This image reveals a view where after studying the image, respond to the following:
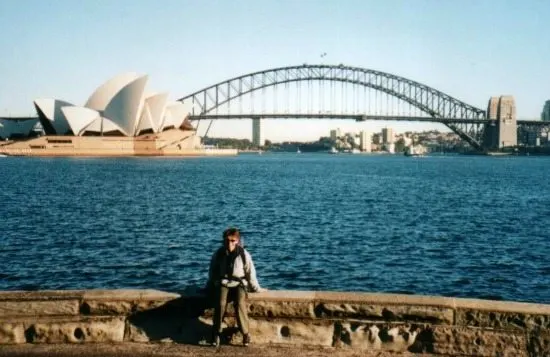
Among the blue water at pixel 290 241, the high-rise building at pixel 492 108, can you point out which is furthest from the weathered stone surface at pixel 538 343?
the high-rise building at pixel 492 108

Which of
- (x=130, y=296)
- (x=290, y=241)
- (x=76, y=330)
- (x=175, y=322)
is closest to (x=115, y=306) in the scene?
(x=130, y=296)

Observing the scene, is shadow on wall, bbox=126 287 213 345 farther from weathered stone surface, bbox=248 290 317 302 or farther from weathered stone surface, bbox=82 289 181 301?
weathered stone surface, bbox=248 290 317 302

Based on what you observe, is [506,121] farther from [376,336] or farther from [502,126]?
[376,336]

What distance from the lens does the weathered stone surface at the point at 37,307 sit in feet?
15.7

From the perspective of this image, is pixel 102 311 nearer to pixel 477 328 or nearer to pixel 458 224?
pixel 477 328

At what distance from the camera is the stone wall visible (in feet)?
15.0

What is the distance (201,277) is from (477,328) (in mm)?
8551

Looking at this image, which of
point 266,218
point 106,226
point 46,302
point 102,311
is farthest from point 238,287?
point 266,218

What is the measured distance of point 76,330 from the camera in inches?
187

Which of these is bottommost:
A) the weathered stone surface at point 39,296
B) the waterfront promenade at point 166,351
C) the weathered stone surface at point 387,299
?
the waterfront promenade at point 166,351

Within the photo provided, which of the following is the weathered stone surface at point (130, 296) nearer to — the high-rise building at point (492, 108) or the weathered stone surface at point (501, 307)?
the weathered stone surface at point (501, 307)

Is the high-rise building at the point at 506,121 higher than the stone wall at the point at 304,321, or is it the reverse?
the high-rise building at the point at 506,121

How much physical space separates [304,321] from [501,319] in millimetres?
1352

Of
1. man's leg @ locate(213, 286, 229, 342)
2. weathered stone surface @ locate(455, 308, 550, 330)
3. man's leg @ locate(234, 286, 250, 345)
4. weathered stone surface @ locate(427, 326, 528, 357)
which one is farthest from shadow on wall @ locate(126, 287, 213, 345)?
weathered stone surface @ locate(455, 308, 550, 330)
